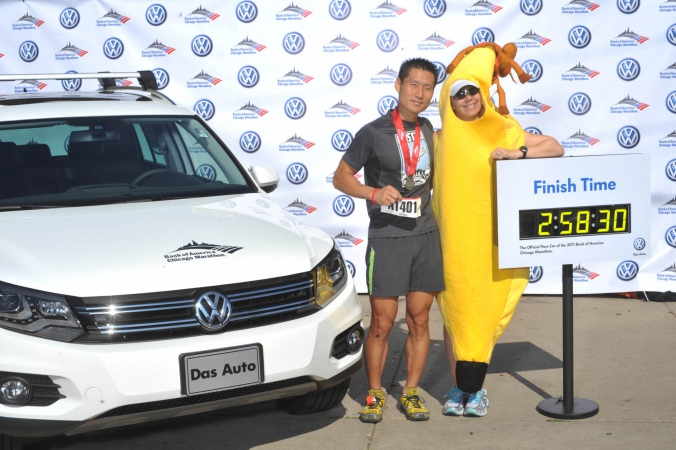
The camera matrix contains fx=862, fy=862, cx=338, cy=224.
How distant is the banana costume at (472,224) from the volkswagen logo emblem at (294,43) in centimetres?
328

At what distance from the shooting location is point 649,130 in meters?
7.43

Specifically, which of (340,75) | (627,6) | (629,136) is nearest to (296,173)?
(340,75)

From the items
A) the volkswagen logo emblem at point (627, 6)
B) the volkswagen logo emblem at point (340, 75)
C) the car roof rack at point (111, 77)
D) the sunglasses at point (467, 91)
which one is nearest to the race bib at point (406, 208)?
the sunglasses at point (467, 91)

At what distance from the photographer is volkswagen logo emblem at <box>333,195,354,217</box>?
7.89 metres

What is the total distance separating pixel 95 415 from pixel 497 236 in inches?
86.9

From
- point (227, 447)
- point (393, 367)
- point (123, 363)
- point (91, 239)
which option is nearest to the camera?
point (123, 363)

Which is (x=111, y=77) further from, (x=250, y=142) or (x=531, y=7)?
(x=531, y=7)

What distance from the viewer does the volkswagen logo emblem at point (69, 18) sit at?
25.9 feet

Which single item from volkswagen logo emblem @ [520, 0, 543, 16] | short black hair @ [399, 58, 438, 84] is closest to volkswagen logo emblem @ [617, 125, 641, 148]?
volkswagen logo emblem @ [520, 0, 543, 16]

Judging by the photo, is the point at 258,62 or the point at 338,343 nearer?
the point at 338,343

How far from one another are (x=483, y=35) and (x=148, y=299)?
482 centimetres

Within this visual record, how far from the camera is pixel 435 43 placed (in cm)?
760

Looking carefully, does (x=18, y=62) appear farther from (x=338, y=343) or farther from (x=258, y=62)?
(x=338, y=343)

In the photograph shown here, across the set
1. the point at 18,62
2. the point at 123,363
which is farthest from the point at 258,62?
the point at 123,363
